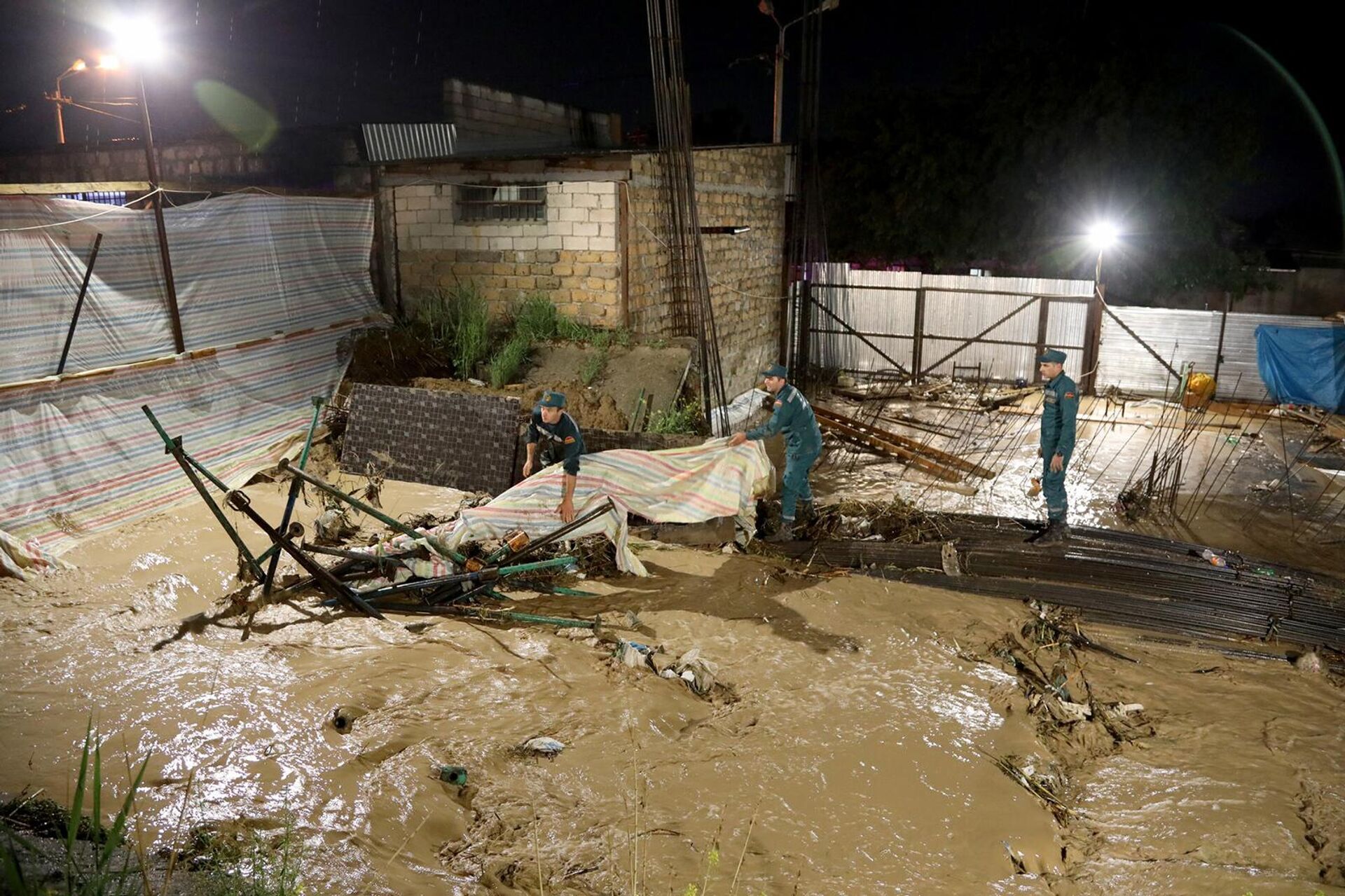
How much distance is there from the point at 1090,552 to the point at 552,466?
458 cm

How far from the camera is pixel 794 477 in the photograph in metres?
7.73

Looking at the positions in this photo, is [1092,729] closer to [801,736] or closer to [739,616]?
[801,736]

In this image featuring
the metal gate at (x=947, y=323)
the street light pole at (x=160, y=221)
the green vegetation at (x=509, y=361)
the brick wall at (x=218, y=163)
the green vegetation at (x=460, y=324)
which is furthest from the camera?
the metal gate at (x=947, y=323)

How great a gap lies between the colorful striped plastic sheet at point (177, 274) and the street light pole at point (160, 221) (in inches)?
2.1

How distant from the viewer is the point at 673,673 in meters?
5.29

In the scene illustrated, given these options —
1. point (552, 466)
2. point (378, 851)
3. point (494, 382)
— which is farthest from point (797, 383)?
point (378, 851)

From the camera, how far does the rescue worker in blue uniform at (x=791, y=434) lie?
7398 millimetres

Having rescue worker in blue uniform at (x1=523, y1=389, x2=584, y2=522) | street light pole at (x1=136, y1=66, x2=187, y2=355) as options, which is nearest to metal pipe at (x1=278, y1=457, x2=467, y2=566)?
rescue worker in blue uniform at (x1=523, y1=389, x2=584, y2=522)

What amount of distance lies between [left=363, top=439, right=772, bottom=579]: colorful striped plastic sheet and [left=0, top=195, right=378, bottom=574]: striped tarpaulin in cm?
270

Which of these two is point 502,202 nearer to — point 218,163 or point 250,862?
point 218,163

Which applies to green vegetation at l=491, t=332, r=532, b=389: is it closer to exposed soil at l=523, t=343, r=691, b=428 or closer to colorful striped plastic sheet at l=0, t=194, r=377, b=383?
exposed soil at l=523, t=343, r=691, b=428

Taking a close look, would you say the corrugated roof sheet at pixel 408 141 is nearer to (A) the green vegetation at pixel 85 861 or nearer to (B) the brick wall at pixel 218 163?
(B) the brick wall at pixel 218 163

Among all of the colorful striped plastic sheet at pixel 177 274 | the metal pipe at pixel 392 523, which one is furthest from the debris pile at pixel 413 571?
the colorful striped plastic sheet at pixel 177 274

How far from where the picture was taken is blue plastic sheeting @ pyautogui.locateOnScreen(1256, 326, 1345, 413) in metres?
13.1
